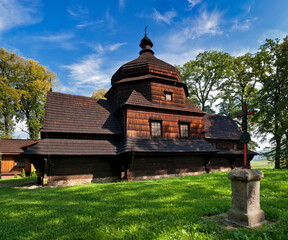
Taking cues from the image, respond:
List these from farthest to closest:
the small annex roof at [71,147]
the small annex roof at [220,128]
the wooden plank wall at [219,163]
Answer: the small annex roof at [220,128], the wooden plank wall at [219,163], the small annex roof at [71,147]

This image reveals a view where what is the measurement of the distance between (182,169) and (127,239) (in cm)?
1147

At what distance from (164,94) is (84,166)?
357 inches

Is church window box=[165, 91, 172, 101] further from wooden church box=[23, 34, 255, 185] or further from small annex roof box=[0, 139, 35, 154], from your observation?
small annex roof box=[0, 139, 35, 154]

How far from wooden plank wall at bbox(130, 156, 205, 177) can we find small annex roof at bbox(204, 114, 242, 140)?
4.60 metres

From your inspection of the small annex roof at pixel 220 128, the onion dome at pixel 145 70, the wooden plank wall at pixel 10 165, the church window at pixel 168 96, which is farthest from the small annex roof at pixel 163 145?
the wooden plank wall at pixel 10 165

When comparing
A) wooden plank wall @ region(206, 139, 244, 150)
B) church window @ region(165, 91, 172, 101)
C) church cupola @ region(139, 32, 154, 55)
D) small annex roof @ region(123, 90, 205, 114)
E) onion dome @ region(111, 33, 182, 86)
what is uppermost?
church cupola @ region(139, 32, 154, 55)

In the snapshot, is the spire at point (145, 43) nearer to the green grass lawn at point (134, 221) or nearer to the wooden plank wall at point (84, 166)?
the wooden plank wall at point (84, 166)

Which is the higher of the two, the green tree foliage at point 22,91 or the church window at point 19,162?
the green tree foliage at point 22,91

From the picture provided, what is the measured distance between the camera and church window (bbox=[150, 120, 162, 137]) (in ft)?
44.7

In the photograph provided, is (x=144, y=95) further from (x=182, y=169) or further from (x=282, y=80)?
(x=282, y=80)

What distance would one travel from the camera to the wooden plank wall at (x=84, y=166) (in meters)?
11.0

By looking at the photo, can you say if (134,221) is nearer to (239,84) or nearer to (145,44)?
(145,44)

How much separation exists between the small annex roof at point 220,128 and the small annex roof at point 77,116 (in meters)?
11.1

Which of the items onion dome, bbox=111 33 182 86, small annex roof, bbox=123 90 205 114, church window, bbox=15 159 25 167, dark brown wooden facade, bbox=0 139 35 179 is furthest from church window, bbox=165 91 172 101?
church window, bbox=15 159 25 167
